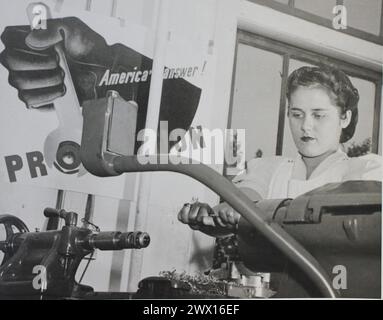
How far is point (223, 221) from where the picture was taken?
69 cm

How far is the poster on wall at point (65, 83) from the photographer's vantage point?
3.72 ft

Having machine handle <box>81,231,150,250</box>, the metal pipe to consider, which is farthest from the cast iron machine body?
the metal pipe

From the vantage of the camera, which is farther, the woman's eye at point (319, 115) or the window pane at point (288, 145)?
the window pane at point (288, 145)

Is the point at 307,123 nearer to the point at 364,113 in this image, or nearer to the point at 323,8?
the point at 364,113

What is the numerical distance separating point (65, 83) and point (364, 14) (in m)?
0.71

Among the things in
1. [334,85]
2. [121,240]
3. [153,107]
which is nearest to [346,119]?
[334,85]

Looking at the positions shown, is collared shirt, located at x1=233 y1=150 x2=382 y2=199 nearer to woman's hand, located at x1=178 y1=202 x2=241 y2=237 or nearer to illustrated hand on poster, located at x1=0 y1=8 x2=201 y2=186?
illustrated hand on poster, located at x1=0 y1=8 x2=201 y2=186

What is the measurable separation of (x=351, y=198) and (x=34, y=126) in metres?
0.77

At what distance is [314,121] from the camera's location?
40.7 inches

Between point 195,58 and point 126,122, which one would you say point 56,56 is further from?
point 126,122

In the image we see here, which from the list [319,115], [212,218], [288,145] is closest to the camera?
[212,218]

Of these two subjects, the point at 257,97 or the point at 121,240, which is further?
the point at 257,97

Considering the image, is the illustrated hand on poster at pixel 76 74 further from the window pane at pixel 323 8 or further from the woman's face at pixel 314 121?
the window pane at pixel 323 8

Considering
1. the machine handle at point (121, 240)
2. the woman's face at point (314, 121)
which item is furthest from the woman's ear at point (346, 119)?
the machine handle at point (121, 240)
